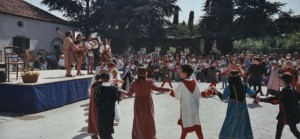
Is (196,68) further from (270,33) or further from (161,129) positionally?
(161,129)

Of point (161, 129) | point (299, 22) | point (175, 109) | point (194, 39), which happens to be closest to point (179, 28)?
point (194, 39)

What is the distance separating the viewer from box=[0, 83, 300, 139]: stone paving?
24.1 feet

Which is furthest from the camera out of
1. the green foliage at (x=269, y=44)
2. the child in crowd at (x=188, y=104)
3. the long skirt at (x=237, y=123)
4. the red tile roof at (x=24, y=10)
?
the green foliage at (x=269, y=44)

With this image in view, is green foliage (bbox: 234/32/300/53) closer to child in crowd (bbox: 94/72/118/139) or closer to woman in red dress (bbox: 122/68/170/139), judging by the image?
woman in red dress (bbox: 122/68/170/139)

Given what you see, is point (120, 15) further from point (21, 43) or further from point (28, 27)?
point (21, 43)

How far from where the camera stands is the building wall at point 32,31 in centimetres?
2620

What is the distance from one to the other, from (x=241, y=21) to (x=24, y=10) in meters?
21.6

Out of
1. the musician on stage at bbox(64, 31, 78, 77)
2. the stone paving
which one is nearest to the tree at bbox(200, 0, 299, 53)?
the stone paving

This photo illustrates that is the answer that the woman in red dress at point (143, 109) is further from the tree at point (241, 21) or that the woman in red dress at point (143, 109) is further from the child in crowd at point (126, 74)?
the tree at point (241, 21)

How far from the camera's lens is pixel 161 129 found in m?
7.85

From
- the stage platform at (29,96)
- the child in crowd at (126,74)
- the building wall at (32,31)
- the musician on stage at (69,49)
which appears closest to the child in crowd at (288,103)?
the stage platform at (29,96)

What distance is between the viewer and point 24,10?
29.3 m

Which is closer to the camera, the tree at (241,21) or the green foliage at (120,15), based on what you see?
the tree at (241,21)

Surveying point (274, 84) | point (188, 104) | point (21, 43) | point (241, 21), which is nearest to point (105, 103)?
point (188, 104)
